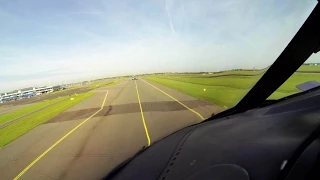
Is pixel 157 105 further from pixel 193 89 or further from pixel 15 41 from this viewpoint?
pixel 15 41

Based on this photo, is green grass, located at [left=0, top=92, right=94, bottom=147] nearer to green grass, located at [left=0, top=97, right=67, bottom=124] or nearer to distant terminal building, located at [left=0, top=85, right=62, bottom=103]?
green grass, located at [left=0, top=97, right=67, bottom=124]

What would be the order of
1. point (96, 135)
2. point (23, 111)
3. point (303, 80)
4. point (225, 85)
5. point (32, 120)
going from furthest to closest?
point (32, 120) < point (23, 111) < point (96, 135) < point (225, 85) < point (303, 80)

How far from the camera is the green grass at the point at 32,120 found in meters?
2.72

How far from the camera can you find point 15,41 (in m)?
2.69

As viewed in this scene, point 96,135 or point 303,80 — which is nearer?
point 303,80

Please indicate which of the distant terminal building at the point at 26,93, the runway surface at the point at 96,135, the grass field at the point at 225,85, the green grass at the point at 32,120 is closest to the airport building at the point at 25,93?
the distant terminal building at the point at 26,93

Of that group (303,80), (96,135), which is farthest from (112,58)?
(303,80)

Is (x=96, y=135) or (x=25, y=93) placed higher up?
(x=25, y=93)

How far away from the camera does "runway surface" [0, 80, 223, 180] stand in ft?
9.27

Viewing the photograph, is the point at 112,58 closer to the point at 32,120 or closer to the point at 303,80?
the point at 32,120

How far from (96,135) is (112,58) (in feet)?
3.93

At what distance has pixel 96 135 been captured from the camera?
2.99 meters

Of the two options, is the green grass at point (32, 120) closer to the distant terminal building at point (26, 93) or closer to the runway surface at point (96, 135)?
the runway surface at point (96, 135)

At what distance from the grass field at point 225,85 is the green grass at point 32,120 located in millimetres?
1852
